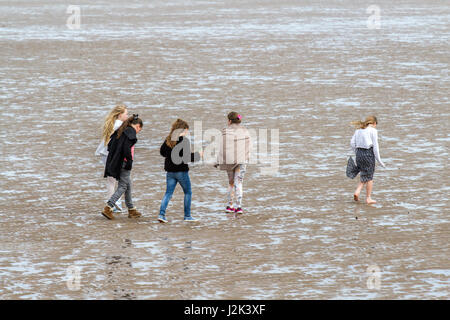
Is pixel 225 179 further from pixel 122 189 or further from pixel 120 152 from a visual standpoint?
pixel 120 152

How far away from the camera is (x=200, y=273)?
35.0ft

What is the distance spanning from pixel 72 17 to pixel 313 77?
29.8 m

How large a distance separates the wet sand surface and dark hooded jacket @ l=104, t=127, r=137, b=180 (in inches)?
31.0

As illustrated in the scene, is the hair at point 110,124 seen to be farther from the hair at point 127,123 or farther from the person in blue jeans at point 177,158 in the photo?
the person in blue jeans at point 177,158

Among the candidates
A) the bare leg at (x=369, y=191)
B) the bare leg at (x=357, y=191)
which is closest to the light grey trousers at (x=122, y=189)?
the bare leg at (x=357, y=191)

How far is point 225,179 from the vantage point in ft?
52.8

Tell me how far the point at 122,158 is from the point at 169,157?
2.32 feet

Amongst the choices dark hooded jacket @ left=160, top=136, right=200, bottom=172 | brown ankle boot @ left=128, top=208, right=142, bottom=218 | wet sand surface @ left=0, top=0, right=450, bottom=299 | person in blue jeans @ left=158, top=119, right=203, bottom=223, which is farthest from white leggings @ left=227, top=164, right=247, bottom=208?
brown ankle boot @ left=128, top=208, right=142, bottom=218

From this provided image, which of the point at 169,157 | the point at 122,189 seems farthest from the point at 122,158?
the point at 169,157

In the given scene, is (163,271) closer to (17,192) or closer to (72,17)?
(17,192)

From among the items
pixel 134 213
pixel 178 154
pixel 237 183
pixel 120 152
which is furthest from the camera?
pixel 237 183

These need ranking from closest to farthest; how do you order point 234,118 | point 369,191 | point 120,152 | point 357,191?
1. point 120,152
2. point 234,118
3. point 369,191
4. point 357,191

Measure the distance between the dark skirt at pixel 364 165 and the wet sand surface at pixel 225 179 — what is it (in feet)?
1.56

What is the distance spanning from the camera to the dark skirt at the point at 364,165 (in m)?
14.2
